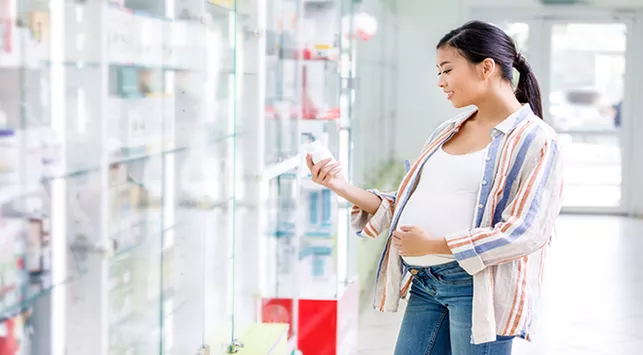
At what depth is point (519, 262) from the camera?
7.47 feet

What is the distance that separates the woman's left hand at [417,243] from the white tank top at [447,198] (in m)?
0.05

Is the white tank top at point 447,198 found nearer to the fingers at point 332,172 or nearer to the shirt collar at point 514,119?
the shirt collar at point 514,119

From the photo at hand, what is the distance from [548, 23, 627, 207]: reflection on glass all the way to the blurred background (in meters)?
3.72

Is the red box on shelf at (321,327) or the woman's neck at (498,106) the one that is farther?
the red box on shelf at (321,327)

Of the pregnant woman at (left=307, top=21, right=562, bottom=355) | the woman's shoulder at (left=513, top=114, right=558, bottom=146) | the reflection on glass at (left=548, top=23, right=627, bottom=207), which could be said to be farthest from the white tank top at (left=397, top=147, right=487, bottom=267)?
the reflection on glass at (left=548, top=23, right=627, bottom=207)

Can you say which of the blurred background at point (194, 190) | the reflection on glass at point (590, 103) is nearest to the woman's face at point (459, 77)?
the blurred background at point (194, 190)

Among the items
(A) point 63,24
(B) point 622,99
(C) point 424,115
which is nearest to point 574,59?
(B) point 622,99

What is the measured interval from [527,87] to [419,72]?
316 inches

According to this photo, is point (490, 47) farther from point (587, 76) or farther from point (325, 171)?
point (587, 76)

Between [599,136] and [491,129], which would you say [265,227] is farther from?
[599,136]

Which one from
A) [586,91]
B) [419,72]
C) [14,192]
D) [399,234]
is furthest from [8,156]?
[586,91]

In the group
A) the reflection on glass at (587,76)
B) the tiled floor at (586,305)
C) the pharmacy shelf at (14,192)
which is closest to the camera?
the pharmacy shelf at (14,192)

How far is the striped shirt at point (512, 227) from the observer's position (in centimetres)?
219

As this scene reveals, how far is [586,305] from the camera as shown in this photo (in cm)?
625
